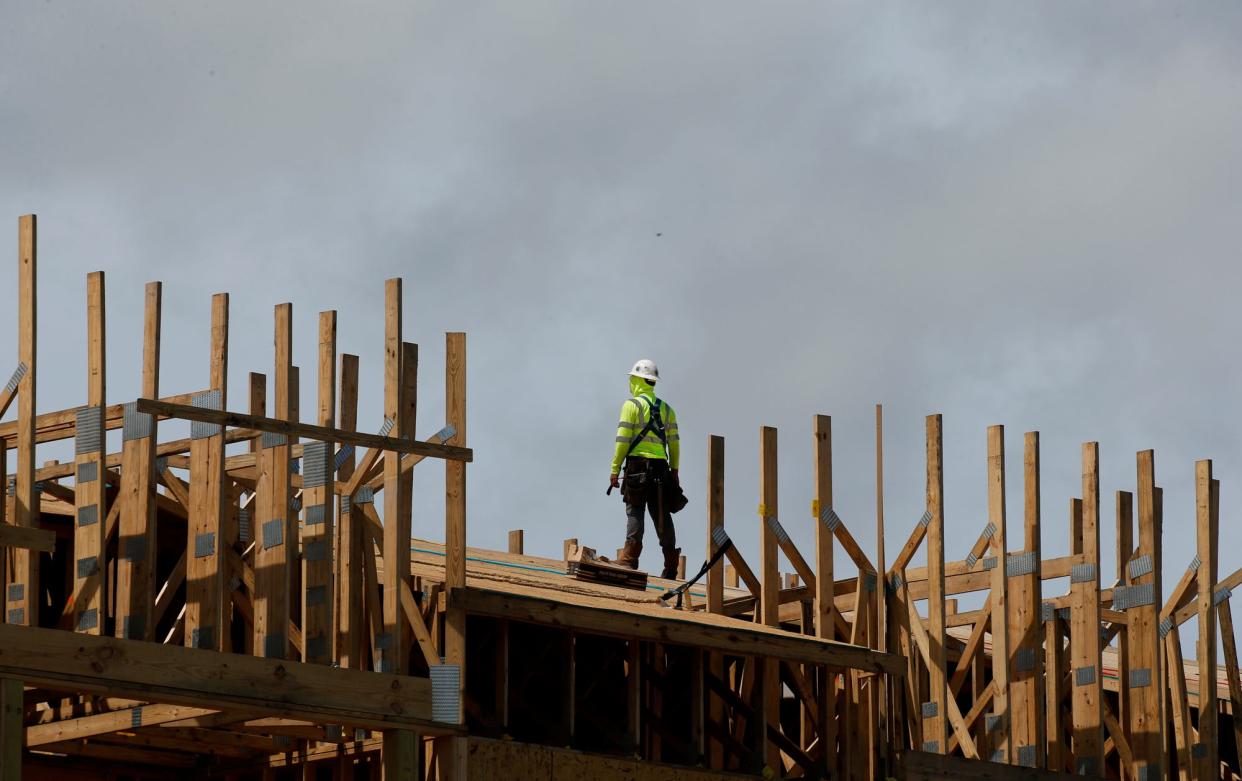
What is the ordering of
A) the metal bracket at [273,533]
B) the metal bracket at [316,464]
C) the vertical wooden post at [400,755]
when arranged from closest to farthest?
the metal bracket at [273,533], the vertical wooden post at [400,755], the metal bracket at [316,464]

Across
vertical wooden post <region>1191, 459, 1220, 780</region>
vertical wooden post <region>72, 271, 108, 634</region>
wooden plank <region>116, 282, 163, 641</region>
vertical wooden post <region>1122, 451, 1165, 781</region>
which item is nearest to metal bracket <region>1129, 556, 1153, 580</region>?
vertical wooden post <region>1122, 451, 1165, 781</region>

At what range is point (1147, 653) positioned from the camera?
23.1m

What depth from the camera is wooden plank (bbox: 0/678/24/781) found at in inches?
607

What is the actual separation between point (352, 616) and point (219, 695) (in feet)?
5.34

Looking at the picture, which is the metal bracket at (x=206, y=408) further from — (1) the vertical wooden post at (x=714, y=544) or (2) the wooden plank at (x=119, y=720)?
(1) the vertical wooden post at (x=714, y=544)

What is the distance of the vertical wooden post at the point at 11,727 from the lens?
50.6 ft

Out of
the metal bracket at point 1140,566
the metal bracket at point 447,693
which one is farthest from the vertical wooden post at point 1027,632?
the metal bracket at point 447,693

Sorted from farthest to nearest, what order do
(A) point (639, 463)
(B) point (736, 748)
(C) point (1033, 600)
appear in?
1. (A) point (639, 463)
2. (C) point (1033, 600)
3. (B) point (736, 748)

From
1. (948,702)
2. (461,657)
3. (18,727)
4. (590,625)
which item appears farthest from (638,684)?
(18,727)

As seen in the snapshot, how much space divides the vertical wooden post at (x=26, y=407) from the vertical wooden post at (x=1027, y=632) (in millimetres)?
9570

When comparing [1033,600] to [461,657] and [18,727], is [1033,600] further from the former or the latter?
[18,727]

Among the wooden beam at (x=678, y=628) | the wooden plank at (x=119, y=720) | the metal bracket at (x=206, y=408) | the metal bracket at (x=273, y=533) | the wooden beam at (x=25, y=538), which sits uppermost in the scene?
the metal bracket at (x=206, y=408)

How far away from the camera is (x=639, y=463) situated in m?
24.5

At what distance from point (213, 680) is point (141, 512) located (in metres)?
1.44
